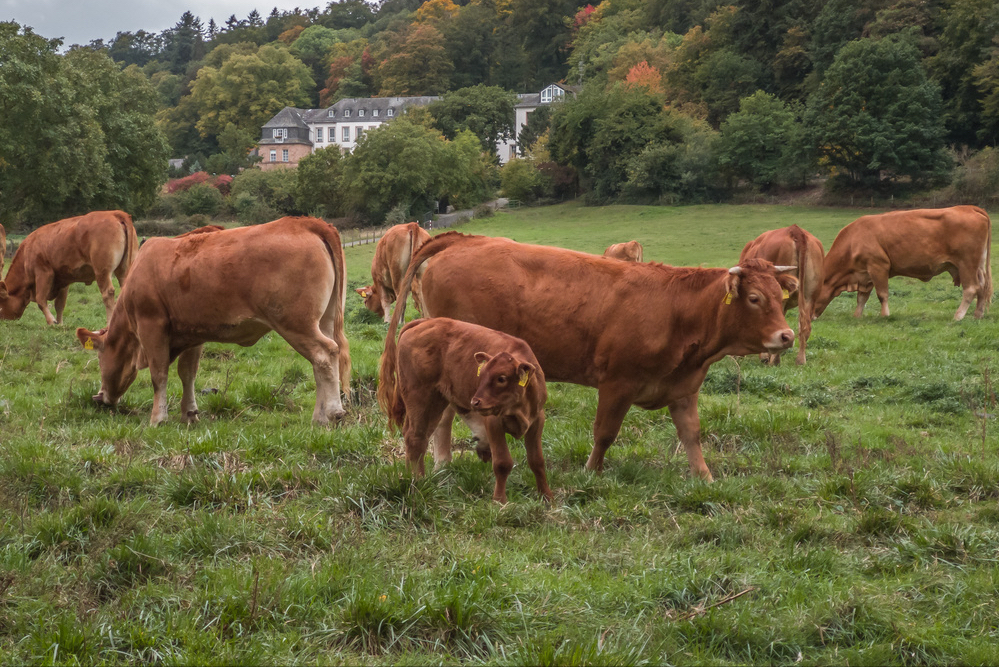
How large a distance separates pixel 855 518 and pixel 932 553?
1.84 ft

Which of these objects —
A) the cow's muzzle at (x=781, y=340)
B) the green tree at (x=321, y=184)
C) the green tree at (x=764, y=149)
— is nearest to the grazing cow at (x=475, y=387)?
the cow's muzzle at (x=781, y=340)

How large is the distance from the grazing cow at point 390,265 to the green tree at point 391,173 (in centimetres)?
5036

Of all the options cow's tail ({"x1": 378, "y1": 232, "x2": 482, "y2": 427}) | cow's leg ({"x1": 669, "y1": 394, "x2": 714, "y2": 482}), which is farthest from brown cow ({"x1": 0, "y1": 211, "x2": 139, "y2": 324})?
cow's leg ({"x1": 669, "y1": 394, "x2": 714, "y2": 482})

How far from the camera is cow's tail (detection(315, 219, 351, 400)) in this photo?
9188mm

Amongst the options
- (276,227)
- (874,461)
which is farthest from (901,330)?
(276,227)

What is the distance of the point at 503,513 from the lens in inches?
234

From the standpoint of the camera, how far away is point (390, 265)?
58.5 ft

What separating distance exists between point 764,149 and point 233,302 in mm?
57153

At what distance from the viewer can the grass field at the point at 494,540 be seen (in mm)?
4332

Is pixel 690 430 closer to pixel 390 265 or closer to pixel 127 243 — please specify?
pixel 390 265

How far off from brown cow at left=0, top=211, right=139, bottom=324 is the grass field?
22.9ft

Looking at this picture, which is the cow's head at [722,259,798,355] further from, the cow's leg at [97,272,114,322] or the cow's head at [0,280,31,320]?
the cow's head at [0,280,31,320]

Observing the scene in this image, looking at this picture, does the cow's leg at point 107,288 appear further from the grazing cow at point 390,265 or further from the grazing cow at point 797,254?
the grazing cow at point 797,254

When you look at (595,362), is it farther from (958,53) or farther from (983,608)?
(958,53)
